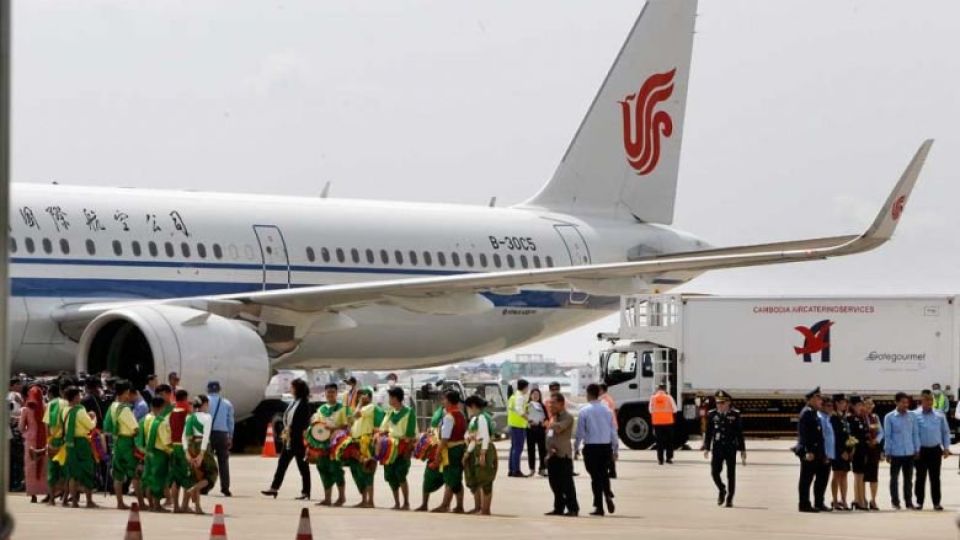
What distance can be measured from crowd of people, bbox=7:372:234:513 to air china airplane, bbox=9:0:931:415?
4.38 metres

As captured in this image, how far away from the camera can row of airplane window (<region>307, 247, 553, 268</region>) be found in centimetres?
2697

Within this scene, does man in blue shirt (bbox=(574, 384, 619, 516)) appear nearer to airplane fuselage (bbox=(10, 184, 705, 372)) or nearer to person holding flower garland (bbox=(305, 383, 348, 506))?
person holding flower garland (bbox=(305, 383, 348, 506))

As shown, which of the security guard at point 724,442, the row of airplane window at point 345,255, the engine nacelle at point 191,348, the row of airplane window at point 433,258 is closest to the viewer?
the security guard at point 724,442

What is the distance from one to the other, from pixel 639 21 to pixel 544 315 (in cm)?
582

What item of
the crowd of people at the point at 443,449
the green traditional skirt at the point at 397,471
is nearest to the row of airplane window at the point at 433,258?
the crowd of people at the point at 443,449

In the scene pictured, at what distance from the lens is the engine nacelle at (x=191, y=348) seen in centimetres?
2214

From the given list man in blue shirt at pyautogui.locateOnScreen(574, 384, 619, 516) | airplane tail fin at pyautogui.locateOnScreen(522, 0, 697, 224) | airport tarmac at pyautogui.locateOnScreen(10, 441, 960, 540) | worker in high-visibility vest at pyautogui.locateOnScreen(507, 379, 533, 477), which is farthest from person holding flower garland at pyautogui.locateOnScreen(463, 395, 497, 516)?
airplane tail fin at pyautogui.locateOnScreen(522, 0, 697, 224)

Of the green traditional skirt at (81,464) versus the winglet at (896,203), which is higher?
the winglet at (896,203)

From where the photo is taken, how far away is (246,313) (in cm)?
2423

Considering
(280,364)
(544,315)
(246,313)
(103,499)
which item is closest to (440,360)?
(544,315)

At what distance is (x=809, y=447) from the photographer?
56.4ft

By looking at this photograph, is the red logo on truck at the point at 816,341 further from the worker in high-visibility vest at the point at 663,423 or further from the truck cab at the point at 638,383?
the worker in high-visibility vest at the point at 663,423

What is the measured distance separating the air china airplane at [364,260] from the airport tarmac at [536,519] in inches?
109

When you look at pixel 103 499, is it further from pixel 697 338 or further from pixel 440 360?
pixel 697 338
